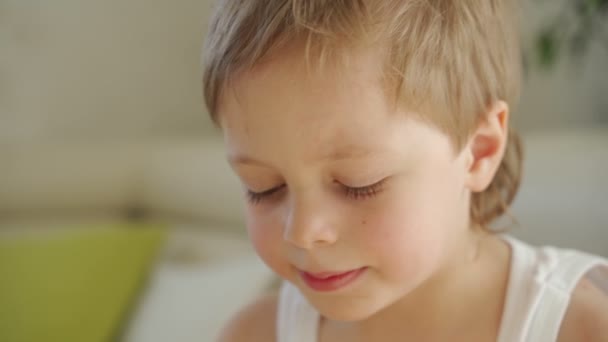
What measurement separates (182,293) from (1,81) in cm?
106

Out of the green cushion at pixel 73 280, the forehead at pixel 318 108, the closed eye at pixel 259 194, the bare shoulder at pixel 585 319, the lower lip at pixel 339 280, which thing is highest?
the forehead at pixel 318 108

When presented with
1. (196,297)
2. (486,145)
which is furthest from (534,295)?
(196,297)

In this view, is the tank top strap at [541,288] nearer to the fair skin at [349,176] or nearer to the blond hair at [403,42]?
the fair skin at [349,176]

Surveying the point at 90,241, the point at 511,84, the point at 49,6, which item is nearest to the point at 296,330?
the point at 511,84

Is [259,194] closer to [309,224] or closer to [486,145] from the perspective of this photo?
[309,224]

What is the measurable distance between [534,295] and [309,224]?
30 centimetres

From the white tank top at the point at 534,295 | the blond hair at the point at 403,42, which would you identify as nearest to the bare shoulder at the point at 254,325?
the white tank top at the point at 534,295

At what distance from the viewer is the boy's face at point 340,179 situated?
2.25 feet

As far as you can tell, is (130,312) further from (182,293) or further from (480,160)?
(480,160)

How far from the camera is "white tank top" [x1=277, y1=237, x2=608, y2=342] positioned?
2.67ft

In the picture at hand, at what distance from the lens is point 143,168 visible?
199cm

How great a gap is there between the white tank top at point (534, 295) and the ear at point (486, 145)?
13 centimetres

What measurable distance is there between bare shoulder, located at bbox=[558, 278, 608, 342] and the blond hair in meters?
0.24

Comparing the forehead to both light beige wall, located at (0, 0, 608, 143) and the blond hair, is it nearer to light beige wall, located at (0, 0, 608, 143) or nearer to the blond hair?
the blond hair
